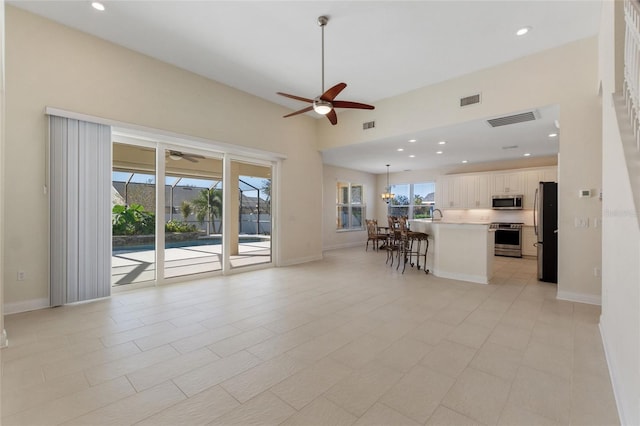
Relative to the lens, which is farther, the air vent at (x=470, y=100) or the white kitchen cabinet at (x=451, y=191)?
the white kitchen cabinet at (x=451, y=191)

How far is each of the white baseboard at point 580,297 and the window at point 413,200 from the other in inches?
247

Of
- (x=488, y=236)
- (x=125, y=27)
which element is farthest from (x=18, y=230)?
(x=488, y=236)

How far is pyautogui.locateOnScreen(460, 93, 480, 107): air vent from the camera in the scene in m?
4.61

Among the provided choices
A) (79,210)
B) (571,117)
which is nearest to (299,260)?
(79,210)

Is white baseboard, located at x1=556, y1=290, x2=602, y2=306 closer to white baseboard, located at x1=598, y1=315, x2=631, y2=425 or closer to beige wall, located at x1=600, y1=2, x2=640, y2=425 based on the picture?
white baseboard, located at x1=598, y1=315, x2=631, y2=425

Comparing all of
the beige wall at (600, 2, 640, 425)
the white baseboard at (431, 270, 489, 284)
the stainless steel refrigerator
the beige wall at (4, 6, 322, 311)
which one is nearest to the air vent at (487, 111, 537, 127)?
the stainless steel refrigerator

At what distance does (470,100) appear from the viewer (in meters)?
4.68

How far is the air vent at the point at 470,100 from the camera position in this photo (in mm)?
4613

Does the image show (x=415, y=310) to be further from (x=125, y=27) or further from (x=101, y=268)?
(x=125, y=27)

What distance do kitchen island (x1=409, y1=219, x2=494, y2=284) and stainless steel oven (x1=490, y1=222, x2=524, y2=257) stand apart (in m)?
3.42

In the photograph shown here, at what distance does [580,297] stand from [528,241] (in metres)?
4.80

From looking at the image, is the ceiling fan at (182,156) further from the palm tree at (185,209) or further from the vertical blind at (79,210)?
the vertical blind at (79,210)

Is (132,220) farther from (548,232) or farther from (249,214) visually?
(548,232)

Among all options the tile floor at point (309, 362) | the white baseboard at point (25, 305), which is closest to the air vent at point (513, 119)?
the tile floor at point (309, 362)
